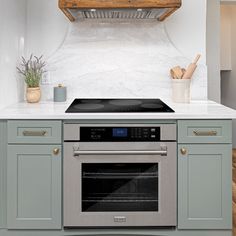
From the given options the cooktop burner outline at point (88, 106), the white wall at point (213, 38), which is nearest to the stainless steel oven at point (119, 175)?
the cooktop burner outline at point (88, 106)

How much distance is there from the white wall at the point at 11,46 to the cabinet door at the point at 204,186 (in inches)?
47.9

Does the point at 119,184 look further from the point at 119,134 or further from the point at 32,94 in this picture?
the point at 32,94

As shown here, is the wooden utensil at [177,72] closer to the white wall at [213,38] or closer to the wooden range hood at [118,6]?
the wooden range hood at [118,6]

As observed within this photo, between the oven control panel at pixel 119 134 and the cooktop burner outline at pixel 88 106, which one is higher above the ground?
the cooktop burner outline at pixel 88 106

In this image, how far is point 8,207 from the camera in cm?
230

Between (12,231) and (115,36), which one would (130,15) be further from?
(12,231)

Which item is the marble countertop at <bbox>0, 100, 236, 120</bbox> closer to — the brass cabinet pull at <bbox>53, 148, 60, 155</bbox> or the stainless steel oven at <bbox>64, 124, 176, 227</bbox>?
the stainless steel oven at <bbox>64, 124, 176, 227</bbox>

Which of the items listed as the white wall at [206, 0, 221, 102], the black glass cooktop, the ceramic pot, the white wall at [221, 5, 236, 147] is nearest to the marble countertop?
the black glass cooktop

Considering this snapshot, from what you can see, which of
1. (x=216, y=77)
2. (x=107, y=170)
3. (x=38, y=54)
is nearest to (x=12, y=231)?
(x=107, y=170)

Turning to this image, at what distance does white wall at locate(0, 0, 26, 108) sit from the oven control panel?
64 cm

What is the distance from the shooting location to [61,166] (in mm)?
2273

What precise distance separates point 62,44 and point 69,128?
96 centimetres

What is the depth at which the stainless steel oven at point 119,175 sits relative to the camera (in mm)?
2258

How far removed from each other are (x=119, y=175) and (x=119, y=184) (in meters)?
0.06
